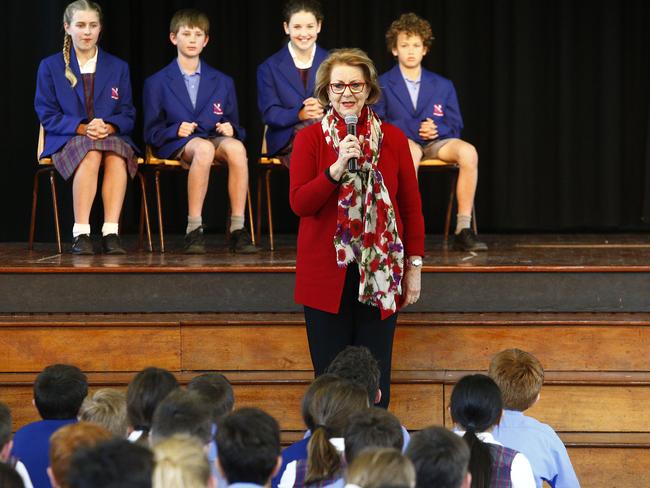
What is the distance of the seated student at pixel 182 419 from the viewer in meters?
2.77

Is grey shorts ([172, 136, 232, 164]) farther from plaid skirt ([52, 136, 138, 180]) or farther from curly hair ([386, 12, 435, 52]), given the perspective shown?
curly hair ([386, 12, 435, 52])

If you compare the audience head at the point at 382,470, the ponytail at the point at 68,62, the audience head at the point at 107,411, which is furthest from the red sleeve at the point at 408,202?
the ponytail at the point at 68,62

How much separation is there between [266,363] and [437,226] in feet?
9.60

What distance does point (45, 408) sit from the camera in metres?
3.30

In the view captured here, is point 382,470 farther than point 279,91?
No

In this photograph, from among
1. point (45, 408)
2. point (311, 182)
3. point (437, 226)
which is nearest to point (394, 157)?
point (311, 182)

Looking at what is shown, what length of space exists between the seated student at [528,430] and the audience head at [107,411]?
1.05 meters

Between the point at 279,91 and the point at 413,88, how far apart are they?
2.26ft

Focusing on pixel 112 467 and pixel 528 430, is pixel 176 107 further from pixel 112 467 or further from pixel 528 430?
pixel 112 467

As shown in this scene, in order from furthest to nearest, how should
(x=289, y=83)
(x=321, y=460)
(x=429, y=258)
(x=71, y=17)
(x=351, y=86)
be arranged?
1. (x=289, y=83)
2. (x=71, y=17)
3. (x=429, y=258)
4. (x=351, y=86)
5. (x=321, y=460)

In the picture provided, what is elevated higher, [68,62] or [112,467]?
[68,62]

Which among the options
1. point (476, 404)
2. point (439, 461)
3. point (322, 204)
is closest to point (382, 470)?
point (439, 461)

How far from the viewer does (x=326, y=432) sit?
2.82m

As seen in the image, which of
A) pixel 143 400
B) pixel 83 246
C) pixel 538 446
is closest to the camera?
pixel 143 400
